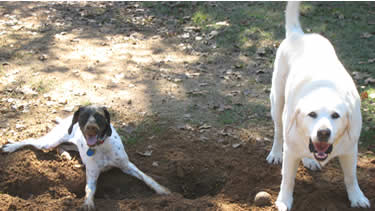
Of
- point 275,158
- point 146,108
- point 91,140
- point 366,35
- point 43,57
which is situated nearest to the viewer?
point 91,140

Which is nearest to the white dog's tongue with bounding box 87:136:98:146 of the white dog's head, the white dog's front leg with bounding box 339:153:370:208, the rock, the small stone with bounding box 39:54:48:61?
the rock

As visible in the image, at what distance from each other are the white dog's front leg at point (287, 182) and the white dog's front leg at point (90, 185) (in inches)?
73.1

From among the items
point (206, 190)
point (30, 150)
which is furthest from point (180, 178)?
point (30, 150)

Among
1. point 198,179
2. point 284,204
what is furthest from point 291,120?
point 198,179

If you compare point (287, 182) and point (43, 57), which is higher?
point (287, 182)

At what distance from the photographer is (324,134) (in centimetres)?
316

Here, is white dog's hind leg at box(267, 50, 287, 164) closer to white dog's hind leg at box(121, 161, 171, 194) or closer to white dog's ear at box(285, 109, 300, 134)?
white dog's ear at box(285, 109, 300, 134)

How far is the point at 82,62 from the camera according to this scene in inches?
303

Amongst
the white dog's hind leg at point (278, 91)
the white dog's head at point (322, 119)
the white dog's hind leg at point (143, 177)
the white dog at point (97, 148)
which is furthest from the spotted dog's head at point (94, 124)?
the white dog's head at point (322, 119)

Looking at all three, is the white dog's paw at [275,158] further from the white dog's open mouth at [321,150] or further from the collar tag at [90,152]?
the collar tag at [90,152]

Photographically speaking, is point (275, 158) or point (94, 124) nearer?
point (94, 124)

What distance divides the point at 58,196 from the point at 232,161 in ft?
6.59

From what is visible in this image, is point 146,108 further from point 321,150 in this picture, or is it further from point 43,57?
point 321,150

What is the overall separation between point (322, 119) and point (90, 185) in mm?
2602
